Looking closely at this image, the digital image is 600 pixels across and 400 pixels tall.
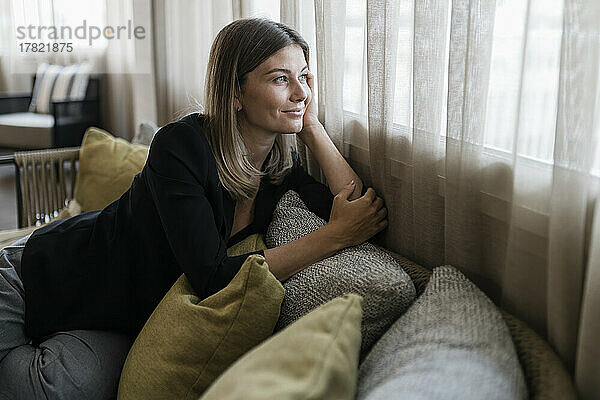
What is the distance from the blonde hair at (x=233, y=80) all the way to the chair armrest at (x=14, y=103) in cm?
409

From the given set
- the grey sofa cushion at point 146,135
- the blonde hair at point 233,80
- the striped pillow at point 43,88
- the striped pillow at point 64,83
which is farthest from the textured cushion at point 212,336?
the striped pillow at point 43,88

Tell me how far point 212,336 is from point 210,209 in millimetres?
303

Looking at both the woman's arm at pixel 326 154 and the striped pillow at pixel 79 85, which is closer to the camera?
the woman's arm at pixel 326 154

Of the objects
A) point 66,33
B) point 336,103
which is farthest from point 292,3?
point 66,33

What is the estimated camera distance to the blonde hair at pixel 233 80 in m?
1.57

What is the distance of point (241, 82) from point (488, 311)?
0.80 meters

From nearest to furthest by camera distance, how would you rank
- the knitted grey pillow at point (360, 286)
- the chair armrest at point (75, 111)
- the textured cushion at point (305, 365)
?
the textured cushion at point (305, 365)
the knitted grey pillow at point (360, 286)
the chair armrest at point (75, 111)

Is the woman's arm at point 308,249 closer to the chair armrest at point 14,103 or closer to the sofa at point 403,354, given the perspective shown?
the sofa at point 403,354

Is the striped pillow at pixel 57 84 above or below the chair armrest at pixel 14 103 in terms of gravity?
above

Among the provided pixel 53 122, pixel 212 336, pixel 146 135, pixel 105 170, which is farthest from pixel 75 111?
pixel 212 336

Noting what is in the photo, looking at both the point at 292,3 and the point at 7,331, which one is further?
the point at 292,3

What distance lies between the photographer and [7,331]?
158cm

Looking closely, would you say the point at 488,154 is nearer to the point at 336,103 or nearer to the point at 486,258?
the point at 486,258

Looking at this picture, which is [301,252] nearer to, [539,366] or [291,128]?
[291,128]
